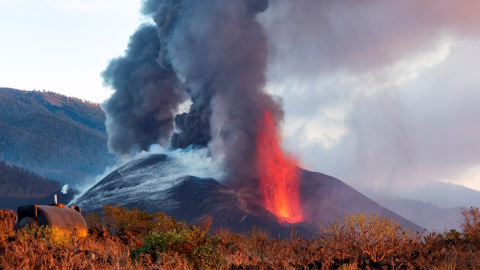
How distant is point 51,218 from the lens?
27906mm

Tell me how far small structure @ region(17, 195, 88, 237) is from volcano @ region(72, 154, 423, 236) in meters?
59.1

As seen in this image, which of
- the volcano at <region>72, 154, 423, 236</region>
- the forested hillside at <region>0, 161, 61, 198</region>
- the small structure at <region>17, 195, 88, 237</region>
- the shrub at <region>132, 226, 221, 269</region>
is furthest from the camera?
the forested hillside at <region>0, 161, 61, 198</region>

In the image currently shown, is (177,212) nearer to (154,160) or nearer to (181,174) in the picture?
(181,174)

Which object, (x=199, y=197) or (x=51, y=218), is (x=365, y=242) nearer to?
(x=51, y=218)

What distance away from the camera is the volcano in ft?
320

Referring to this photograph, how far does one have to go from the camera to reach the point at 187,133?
11981 cm

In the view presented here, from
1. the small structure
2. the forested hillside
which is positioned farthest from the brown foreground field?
the forested hillside

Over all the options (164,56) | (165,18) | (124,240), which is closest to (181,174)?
(164,56)

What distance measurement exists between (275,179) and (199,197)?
19300 mm

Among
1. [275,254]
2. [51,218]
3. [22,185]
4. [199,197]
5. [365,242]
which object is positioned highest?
[22,185]

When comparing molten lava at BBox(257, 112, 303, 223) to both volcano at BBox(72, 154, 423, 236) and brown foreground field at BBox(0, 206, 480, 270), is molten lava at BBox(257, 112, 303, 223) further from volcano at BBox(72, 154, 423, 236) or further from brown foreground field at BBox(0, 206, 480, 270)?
brown foreground field at BBox(0, 206, 480, 270)

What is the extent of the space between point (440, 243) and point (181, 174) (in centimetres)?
9370

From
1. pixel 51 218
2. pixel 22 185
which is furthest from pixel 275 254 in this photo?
pixel 22 185

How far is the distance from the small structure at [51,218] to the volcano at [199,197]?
194 ft
